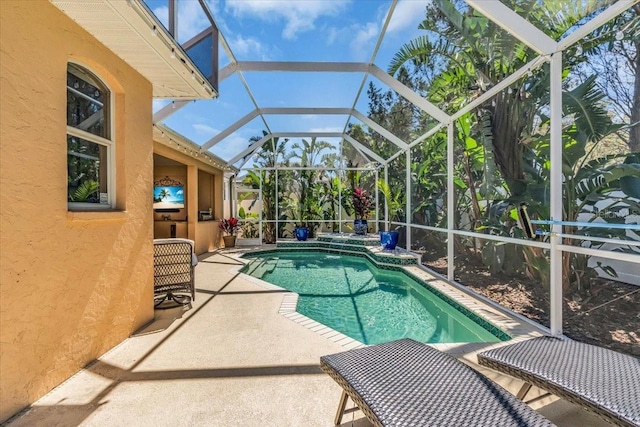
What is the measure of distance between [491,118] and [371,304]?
166 inches

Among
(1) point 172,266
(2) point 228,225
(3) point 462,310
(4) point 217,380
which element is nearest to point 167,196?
(2) point 228,225

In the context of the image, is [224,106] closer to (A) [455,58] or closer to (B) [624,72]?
(A) [455,58]

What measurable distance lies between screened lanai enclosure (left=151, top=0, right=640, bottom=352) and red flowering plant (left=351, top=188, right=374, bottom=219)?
2.00 metres

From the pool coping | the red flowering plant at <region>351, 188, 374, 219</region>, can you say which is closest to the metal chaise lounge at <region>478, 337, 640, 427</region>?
the pool coping

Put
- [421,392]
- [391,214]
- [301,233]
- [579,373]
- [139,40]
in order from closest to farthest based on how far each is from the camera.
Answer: [421,392] < [579,373] < [139,40] < [391,214] < [301,233]

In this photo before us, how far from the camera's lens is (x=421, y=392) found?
1774mm

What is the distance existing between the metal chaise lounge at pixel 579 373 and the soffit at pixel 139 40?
13.6 feet

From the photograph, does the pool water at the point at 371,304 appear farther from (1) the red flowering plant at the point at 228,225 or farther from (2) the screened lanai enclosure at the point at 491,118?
(1) the red flowering plant at the point at 228,225

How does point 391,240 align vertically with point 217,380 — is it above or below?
above

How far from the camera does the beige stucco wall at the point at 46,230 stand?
217 cm

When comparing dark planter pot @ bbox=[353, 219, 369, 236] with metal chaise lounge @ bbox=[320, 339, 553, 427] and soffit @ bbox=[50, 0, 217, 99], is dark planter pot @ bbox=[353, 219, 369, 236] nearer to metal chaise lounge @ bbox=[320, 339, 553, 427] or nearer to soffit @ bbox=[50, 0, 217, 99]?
soffit @ bbox=[50, 0, 217, 99]

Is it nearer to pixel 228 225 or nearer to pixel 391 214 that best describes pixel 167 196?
pixel 228 225

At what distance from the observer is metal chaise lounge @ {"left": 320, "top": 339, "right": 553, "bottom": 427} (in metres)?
1.56

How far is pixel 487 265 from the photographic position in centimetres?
617
